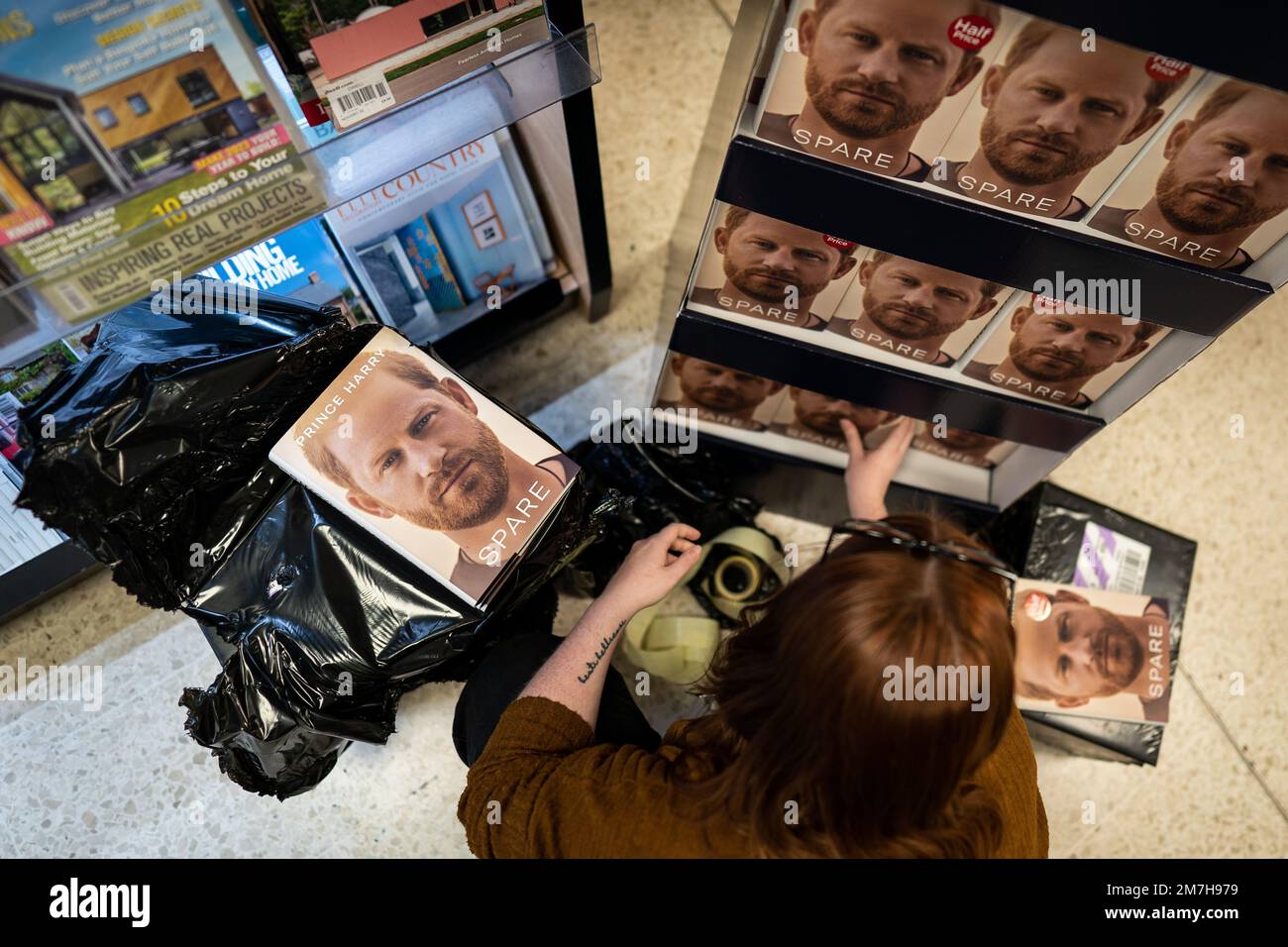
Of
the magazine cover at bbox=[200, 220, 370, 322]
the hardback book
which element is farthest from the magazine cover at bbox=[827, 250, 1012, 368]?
the magazine cover at bbox=[200, 220, 370, 322]

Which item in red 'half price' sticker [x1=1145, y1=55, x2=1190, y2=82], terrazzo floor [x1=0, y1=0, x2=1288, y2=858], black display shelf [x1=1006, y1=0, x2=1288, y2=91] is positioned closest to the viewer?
black display shelf [x1=1006, y1=0, x2=1288, y2=91]

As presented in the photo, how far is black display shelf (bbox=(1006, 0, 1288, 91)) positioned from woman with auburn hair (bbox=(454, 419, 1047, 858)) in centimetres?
54

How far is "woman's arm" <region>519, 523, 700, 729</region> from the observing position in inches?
45.1

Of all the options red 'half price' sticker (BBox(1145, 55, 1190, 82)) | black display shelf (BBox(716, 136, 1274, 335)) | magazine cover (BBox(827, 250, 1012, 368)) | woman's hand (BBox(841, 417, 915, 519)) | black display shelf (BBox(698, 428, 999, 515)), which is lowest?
black display shelf (BBox(698, 428, 999, 515))

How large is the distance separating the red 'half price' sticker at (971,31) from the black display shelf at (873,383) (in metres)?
0.53

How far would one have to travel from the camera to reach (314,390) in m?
1.13

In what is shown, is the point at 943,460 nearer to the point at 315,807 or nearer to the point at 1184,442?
the point at 1184,442

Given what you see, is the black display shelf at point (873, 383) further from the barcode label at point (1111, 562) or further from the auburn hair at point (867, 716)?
the barcode label at point (1111, 562)

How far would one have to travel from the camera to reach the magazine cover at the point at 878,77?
777 millimetres

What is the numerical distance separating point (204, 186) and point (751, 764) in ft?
3.12

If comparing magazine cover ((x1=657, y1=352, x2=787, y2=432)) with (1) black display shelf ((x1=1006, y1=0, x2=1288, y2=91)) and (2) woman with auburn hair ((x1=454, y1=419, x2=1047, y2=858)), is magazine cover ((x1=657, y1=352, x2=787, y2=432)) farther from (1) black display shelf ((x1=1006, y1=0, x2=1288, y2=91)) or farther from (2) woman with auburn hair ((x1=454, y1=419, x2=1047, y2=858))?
(1) black display shelf ((x1=1006, y1=0, x2=1288, y2=91))

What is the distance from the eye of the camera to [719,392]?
156 centimetres

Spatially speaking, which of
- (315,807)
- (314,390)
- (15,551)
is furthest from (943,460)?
(15,551)

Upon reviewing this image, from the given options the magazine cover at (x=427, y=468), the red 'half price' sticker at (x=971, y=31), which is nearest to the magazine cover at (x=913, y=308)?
the red 'half price' sticker at (x=971, y=31)
